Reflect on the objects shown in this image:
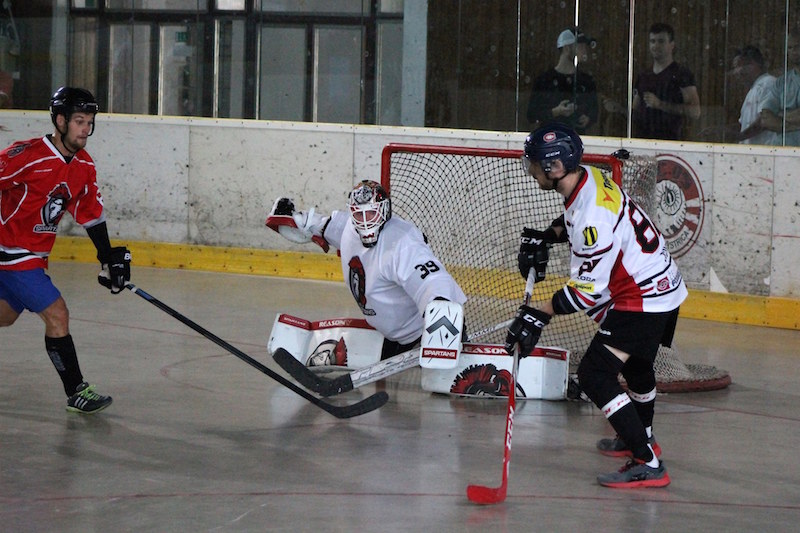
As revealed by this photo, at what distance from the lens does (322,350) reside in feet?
18.0

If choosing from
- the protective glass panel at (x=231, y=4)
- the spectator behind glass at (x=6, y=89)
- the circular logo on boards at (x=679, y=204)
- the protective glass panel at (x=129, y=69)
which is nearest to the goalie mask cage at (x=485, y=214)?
the circular logo on boards at (x=679, y=204)

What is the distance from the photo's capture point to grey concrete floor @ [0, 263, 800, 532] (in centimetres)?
356

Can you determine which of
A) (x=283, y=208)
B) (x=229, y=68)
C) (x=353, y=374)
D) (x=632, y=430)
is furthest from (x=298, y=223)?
(x=229, y=68)

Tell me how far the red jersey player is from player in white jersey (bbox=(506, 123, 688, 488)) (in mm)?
1770

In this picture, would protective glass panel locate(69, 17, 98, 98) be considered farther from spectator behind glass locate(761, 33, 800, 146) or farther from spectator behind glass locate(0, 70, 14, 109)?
spectator behind glass locate(761, 33, 800, 146)

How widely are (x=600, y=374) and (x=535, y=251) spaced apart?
0.59 meters

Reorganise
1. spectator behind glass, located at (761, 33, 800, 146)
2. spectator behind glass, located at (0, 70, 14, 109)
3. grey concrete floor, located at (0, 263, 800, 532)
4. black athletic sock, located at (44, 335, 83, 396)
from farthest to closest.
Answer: spectator behind glass, located at (0, 70, 14, 109) → spectator behind glass, located at (761, 33, 800, 146) → black athletic sock, located at (44, 335, 83, 396) → grey concrete floor, located at (0, 263, 800, 532)

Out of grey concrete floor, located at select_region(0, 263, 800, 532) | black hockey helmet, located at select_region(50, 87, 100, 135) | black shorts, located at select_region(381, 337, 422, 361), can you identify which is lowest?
grey concrete floor, located at select_region(0, 263, 800, 532)

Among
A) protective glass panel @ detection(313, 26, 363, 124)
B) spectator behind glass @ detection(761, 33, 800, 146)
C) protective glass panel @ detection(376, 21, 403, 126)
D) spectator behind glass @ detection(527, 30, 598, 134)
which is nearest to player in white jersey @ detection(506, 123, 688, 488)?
spectator behind glass @ detection(761, 33, 800, 146)

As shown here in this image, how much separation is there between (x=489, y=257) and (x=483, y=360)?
1.92 meters

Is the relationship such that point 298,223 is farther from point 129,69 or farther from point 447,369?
point 129,69

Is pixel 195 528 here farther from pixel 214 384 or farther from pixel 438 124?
pixel 438 124

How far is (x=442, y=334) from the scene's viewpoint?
4715 millimetres

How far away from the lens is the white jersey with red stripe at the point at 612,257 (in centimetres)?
384
